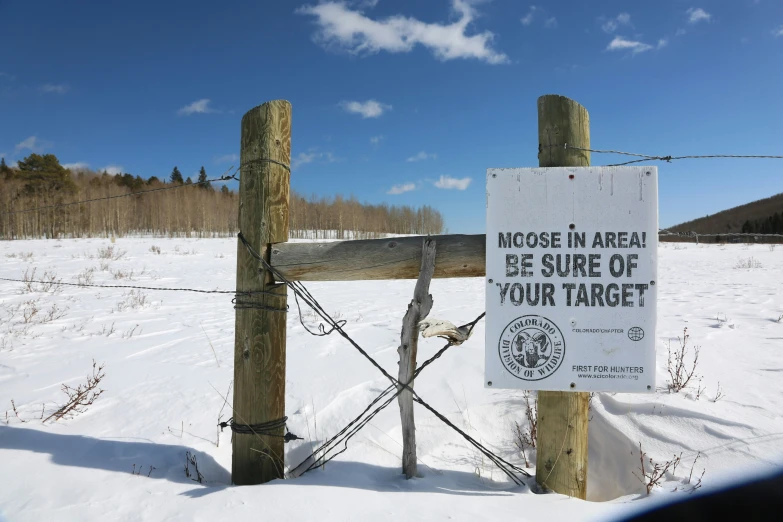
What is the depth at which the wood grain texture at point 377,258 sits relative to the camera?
2.46m

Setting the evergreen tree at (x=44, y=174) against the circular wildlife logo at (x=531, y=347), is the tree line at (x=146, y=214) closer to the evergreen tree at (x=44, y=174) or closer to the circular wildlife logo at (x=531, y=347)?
the evergreen tree at (x=44, y=174)

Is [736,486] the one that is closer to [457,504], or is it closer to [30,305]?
[457,504]

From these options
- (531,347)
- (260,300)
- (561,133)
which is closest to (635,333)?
(531,347)

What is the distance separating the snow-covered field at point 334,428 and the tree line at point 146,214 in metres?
33.4

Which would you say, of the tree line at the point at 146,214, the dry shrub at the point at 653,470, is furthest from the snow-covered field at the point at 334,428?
the tree line at the point at 146,214

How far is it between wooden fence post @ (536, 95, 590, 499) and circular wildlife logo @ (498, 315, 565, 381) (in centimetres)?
25

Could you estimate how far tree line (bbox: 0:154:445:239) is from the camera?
134 feet

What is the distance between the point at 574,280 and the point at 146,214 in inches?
2142

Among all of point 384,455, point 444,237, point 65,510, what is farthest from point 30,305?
point 444,237

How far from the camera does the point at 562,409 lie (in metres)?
2.42

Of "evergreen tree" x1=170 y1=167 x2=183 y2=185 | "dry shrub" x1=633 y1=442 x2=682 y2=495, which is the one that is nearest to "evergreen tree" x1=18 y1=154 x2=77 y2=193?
"evergreen tree" x1=170 y1=167 x2=183 y2=185

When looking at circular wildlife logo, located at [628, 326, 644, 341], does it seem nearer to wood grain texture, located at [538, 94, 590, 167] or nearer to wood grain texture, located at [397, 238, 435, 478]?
wood grain texture, located at [538, 94, 590, 167]

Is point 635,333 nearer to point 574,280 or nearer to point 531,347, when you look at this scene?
point 574,280

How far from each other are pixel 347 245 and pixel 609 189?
1.40 metres
